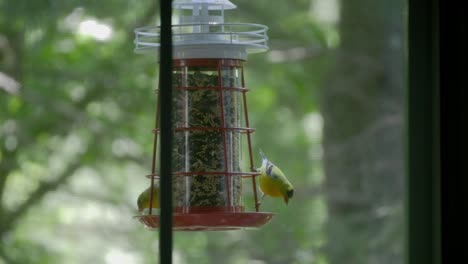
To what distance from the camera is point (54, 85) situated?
17.1 ft

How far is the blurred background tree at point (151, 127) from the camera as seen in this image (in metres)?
5.16

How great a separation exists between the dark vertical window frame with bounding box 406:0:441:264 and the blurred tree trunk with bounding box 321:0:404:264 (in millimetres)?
4400

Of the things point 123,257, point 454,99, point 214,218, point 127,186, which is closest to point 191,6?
point 214,218

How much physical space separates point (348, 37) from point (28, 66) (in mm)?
2207

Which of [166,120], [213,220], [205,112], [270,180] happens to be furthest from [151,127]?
[166,120]

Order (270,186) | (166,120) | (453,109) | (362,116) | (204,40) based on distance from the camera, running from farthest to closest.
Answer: (362,116), (270,186), (204,40), (453,109), (166,120)

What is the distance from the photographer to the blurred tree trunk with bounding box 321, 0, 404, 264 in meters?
5.86

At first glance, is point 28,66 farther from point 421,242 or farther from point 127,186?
point 421,242

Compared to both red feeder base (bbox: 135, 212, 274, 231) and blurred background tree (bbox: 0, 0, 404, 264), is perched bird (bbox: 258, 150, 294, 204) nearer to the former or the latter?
red feeder base (bbox: 135, 212, 274, 231)

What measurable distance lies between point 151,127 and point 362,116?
59.2 inches

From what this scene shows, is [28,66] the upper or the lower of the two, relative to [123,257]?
upper

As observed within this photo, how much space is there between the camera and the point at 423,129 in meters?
1.44

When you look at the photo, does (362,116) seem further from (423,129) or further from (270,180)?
(423,129)

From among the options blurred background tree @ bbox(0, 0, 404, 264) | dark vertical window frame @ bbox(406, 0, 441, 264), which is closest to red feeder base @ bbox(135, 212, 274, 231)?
dark vertical window frame @ bbox(406, 0, 441, 264)
